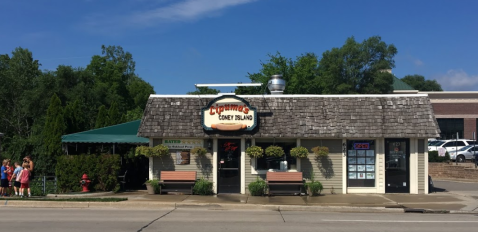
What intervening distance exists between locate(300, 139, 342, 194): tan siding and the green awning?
255 inches

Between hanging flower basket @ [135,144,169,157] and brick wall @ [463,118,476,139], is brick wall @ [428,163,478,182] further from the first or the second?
brick wall @ [463,118,476,139]

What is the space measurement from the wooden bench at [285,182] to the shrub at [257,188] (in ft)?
0.87

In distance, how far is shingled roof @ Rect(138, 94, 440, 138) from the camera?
58.7 ft

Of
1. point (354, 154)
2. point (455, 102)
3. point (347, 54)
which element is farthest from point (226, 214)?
point (347, 54)

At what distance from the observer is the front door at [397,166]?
18.3m

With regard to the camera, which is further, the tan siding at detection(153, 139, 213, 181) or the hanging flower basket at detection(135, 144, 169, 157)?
the tan siding at detection(153, 139, 213, 181)

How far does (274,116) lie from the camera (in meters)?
18.5

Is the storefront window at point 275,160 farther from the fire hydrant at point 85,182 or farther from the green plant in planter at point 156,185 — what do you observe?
the fire hydrant at point 85,182

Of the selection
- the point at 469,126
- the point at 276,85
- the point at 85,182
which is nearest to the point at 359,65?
the point at 469,126

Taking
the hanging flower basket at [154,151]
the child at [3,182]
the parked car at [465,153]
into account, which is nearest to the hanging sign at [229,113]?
the hanging flower basket at [154,151]

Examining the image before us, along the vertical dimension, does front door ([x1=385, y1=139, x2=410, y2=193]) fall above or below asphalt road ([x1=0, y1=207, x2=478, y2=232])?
above

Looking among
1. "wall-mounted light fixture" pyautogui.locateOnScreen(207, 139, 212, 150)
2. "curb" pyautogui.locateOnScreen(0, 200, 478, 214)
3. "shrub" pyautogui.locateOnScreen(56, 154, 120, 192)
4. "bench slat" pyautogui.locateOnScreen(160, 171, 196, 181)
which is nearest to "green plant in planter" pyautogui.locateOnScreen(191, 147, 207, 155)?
"wall-mounted light fixture" pyautogui.locateOnScreen(207, 139, 212, 150)

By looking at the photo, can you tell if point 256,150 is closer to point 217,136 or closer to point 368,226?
point 217,136

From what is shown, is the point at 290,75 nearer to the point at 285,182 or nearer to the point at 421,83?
the point at 285,182
